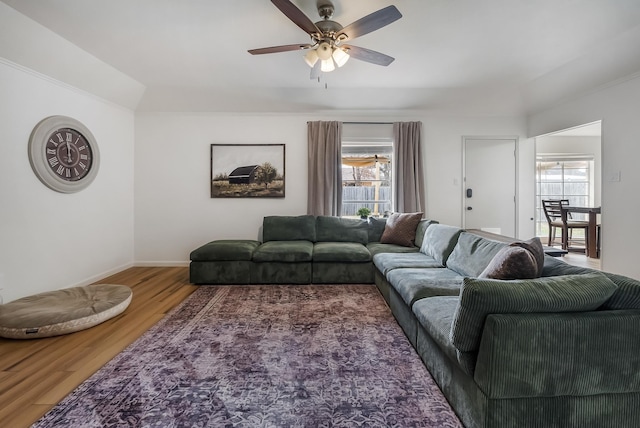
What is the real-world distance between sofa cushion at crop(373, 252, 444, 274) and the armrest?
175 cm

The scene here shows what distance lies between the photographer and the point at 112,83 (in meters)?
3.99

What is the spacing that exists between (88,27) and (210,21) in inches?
48.7

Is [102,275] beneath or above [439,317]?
beneath

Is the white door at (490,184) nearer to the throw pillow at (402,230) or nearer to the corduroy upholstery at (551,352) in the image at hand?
the throw pillow at (402,230)

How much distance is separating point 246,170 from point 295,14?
117 inches

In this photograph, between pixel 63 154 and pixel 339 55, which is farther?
pixel 63 154

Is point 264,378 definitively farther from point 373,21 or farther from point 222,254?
point 373,21

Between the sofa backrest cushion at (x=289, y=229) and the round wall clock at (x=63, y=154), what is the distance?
95.3 inches

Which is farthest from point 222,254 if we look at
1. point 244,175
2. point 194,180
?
point 194,180

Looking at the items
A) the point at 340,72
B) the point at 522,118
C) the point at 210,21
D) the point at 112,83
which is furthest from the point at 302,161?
the point at 522,118

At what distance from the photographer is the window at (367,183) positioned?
5160 mm

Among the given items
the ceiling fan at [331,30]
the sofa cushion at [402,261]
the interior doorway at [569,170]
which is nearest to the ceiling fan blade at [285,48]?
the ceiling fan at [331,30]

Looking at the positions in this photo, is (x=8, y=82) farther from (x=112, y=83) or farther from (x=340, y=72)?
(x=340, y=72)

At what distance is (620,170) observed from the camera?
3611mm
